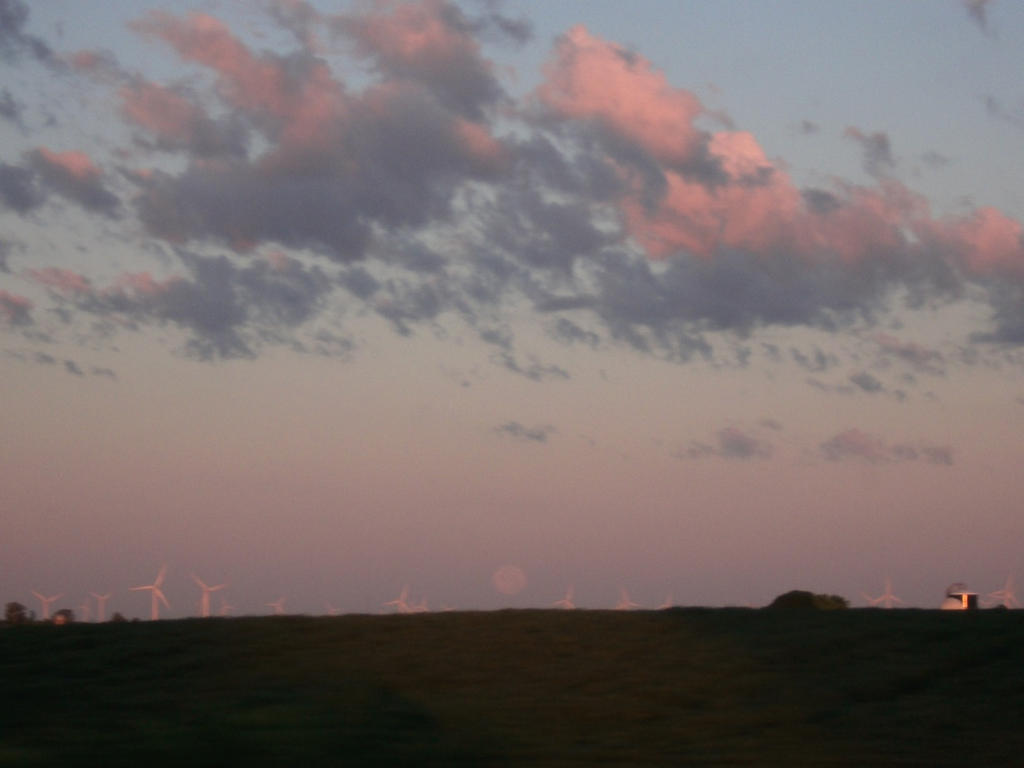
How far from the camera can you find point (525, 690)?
18156 mm

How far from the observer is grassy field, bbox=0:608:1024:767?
46.1 feet

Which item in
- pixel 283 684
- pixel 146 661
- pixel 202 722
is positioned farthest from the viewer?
pixel 146 661

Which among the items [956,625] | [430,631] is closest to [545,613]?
[430,631]

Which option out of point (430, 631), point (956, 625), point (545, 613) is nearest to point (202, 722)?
point (430, 631)

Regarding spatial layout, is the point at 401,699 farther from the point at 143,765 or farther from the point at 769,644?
the point at 769,644

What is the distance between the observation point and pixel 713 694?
1780cm

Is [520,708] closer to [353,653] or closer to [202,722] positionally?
[202,722]

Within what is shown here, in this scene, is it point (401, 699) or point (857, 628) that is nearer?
point (401, 699)

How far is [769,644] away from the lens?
2184 cm

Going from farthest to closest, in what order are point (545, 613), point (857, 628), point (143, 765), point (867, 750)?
point (545, 613), point (857, 628), point (867, 750), point (143, 765)

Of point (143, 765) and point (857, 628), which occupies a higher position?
point (857, 628)

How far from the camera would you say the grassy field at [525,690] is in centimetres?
1405

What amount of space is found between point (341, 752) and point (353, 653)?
25.8 feet

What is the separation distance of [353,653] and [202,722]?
626cm
